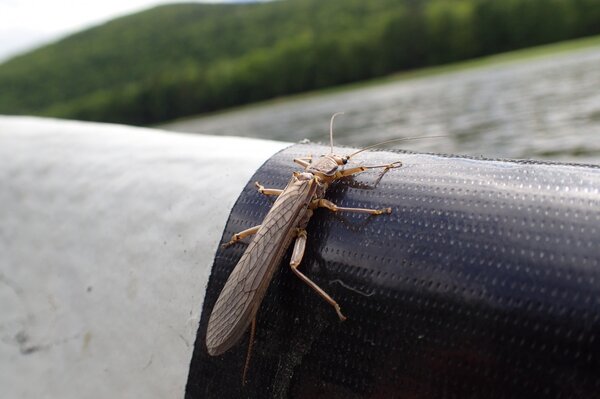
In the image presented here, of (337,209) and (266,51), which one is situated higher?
(337,209)

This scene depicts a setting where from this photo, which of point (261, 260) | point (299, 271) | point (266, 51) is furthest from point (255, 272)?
point (266, 51)

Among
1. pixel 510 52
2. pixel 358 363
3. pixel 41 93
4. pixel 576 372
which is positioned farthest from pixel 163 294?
pixel 41 93

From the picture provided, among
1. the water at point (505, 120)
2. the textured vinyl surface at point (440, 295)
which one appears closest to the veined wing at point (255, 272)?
the textured vinyl surface at point (440, 295)

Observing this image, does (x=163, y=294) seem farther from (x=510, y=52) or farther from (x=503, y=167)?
(x=510, y=52)

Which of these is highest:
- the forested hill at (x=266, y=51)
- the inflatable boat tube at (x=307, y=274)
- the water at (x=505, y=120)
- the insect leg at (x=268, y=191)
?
the insect leg at (x=268, y=191)

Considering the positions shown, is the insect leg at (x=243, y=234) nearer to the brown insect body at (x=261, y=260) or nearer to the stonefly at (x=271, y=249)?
the stonefly at (x=271, y=249)

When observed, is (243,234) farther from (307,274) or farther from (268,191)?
(307,274)

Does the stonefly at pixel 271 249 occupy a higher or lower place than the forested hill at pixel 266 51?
higher
